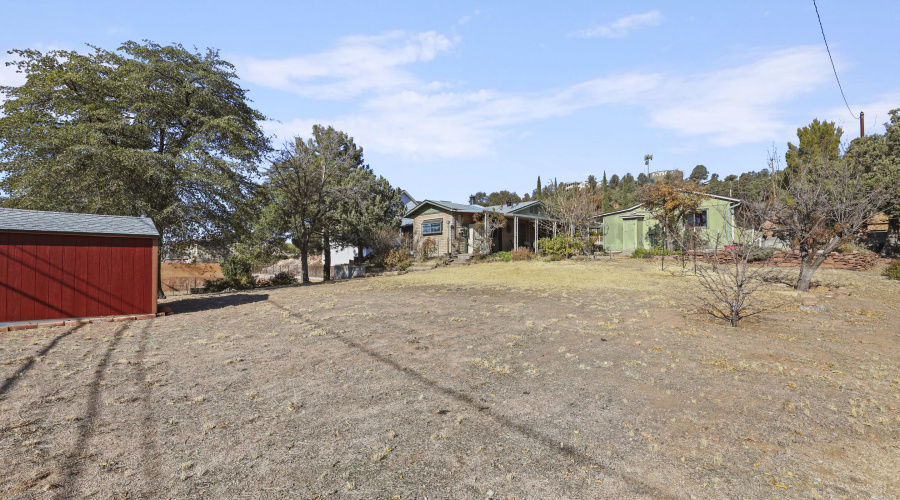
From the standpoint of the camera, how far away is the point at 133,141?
1430 cm

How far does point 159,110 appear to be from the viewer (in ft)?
47.1

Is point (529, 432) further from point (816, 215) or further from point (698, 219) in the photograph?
point (698, 219)

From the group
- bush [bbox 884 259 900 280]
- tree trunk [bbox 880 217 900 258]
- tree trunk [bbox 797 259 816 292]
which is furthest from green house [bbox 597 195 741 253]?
tree trunk [bbox 797 259 816 292]

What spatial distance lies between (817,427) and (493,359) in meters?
3.41

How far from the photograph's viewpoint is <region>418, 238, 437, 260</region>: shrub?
2639 centimetres

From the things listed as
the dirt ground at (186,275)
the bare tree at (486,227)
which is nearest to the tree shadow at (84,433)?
the dirt ground at (186,275)

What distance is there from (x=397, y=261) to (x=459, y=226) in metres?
6.00

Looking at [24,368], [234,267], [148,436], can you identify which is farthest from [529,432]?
[234,267]

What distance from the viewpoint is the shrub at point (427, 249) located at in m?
26.4

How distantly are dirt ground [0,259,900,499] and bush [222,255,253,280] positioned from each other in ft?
39.9

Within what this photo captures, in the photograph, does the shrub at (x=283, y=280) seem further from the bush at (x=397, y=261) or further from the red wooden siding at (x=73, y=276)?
the red wooden siding at (x=73, y=276)

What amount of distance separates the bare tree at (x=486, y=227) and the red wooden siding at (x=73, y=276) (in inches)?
730

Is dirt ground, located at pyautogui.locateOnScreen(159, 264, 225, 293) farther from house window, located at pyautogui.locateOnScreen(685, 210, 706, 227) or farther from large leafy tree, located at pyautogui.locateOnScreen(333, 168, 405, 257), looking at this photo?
house window, located at pyautogui.locateOnScreen(685, 210, 706, 227)

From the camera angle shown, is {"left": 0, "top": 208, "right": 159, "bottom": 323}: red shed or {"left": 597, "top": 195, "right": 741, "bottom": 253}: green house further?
{"left": 597, "top": 195, "right": 741, "bottom": 253}: green house
